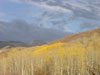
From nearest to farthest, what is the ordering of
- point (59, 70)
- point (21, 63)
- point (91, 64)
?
point (59, 70)
point (91, 64)
point (21, 63)

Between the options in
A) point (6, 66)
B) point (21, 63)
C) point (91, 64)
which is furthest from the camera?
point (6, 66)

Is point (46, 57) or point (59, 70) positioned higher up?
point (46, 57)

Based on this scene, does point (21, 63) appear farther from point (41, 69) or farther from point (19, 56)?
point (41, 69)

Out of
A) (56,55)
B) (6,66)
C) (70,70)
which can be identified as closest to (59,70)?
(70,70)

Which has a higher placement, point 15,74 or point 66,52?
point 66,52

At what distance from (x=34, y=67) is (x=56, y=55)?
10686mm

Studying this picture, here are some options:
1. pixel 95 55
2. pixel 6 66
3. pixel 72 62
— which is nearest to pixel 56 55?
pixel 72 62

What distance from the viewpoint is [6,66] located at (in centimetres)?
9938

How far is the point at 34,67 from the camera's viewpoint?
→ 8500 cm

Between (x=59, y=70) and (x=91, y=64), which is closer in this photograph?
(x=59, y=70)

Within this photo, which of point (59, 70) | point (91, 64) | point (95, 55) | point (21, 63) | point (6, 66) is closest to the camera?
point (59, 70)

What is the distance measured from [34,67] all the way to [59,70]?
18.1 metres

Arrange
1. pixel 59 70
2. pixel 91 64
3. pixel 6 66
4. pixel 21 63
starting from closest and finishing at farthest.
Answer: pixel 59 70 → pixel 91 64 → pixel 21 63 → pixel 6 66

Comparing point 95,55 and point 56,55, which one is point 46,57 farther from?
point 95,55
